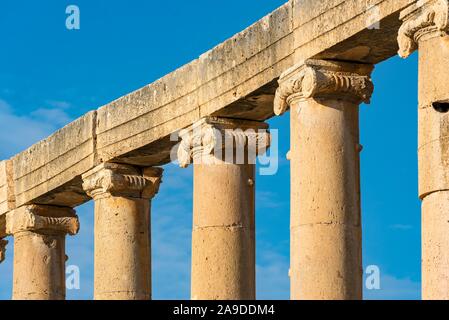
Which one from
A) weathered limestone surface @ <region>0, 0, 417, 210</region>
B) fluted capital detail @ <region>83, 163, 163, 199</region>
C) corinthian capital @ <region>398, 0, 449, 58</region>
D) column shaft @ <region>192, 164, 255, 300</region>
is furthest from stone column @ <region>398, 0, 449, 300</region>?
fluted capital detail @ <region>83, 163, 163, 199</region>

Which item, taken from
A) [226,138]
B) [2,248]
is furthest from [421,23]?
[2,248]

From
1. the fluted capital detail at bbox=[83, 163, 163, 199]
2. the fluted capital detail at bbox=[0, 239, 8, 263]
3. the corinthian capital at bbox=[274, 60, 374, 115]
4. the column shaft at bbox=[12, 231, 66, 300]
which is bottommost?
the column shaft at bbox=[12, 231, 66, 300]

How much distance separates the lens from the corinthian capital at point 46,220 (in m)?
60.9

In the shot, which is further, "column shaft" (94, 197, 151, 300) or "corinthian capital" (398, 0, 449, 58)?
"column shaft" (94, 197, 151, 300)

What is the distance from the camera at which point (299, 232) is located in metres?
45.6

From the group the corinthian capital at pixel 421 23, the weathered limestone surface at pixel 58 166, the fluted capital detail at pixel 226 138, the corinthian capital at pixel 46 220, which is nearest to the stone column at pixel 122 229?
the weathered limestone surface at pixel 58 166

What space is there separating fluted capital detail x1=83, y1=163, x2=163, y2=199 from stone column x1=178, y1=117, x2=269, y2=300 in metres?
4.97

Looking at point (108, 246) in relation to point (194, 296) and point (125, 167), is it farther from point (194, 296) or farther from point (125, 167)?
point (194, 296)

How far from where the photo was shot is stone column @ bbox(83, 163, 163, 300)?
182 feet

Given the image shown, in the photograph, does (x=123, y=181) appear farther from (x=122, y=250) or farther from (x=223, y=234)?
(x=223, y=234)

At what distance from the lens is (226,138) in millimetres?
50719

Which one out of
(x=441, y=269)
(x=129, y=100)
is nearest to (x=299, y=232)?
(x=441, y=269)

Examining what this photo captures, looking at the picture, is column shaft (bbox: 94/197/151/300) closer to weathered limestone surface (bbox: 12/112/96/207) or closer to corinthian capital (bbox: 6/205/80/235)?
weathered limestone surface (bbox: 12/112/96/207)

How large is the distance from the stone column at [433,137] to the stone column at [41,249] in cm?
2334
